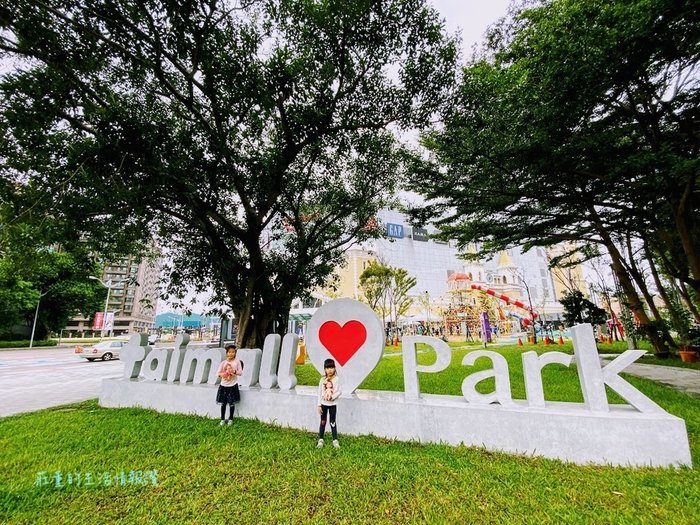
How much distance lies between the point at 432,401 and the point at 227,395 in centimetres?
341

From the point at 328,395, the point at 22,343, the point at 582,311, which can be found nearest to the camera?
the point at 328,395

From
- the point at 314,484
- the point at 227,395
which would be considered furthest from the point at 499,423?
the point at 227,395

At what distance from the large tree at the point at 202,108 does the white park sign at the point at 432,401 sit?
2098mm

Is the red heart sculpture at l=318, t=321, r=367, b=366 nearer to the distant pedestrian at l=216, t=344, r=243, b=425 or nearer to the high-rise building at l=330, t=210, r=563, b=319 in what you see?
the distant pedestrian at l=216, t=344, r=243, b=425

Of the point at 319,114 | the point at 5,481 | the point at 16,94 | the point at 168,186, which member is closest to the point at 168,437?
the point at 5,481

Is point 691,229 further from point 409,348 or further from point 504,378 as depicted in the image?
point 409,348

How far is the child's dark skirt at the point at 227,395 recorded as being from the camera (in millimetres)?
5430

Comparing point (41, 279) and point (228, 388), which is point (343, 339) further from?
point (41, 279)

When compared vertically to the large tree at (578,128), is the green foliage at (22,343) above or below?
below

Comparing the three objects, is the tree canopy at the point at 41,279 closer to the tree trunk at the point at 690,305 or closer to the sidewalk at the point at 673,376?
the sidewalk at the point at 673,376

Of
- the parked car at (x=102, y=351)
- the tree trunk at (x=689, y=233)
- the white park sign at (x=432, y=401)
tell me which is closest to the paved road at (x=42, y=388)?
the white park sign at (x=432, y=401)

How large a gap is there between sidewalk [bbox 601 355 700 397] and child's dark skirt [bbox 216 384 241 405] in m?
9.04

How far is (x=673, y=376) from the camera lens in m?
8.68

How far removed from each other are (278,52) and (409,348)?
5.71 m
